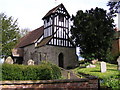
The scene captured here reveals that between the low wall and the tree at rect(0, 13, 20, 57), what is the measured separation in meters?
14.5

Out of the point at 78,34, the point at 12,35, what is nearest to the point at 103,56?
the point at 78,34

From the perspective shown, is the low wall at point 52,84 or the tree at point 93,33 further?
the tree at point 93,33

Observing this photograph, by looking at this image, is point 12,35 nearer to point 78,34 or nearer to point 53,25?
point 53,25

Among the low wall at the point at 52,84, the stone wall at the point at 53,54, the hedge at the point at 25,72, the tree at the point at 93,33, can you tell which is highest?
the tree at the point at 93,33

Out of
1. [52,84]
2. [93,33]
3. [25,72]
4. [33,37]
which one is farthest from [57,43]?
[52,84]

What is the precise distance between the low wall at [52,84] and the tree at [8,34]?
14509mm

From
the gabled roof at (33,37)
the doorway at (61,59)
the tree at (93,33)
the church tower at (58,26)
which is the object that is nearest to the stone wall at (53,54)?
the doorway at (61,59)

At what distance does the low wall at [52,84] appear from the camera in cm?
814

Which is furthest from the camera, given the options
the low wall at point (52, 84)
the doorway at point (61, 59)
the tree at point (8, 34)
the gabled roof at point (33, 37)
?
the gabled roof at point (33, 37)

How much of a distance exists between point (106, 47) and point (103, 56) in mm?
1594

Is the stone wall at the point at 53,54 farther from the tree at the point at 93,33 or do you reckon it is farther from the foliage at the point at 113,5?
the foliage at the point at 113,5

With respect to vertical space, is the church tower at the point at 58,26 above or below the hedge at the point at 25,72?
above

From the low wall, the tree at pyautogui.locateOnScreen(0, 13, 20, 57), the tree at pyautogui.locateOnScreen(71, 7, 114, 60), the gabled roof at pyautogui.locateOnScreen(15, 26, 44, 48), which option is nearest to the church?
the gabled roof at pyautogui.locateOnScreen(15, 26, 44, 48)

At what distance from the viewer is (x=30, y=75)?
11.0 metres
